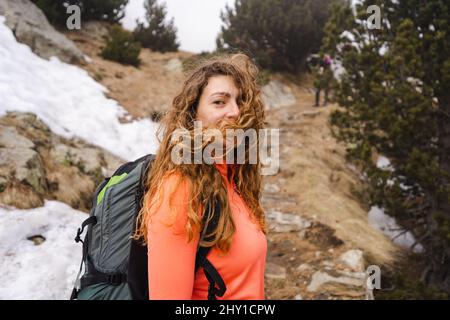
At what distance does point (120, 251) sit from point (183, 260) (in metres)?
0.29

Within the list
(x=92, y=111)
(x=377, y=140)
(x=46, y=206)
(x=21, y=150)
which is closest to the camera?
(x=46, y=206)

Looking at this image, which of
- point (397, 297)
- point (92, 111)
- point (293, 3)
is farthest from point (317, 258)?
point (293, 3)

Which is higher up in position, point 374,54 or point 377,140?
point 374,54

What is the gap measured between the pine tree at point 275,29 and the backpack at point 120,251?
1403 centimetres

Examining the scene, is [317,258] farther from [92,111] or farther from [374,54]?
[92,111]

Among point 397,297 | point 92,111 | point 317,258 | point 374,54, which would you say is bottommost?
point 397,297

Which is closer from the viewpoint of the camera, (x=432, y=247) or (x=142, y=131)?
(x=432, y=247)

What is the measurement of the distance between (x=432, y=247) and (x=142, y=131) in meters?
6.16

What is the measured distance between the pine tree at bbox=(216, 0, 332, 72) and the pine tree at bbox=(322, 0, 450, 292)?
29.8ft

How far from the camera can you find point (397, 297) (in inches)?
194

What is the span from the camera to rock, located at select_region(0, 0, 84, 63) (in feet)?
30.1

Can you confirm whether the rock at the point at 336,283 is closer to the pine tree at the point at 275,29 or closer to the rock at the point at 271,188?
the rock at the point at 271,188

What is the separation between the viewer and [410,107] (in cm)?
553
